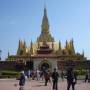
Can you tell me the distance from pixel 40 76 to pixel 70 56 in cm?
3885

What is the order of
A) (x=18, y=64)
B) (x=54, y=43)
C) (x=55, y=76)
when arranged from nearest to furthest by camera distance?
(x=55, y=76) < (x=18, y=64) < (x=54, y=43)

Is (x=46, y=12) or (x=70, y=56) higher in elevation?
(x=46, y=12)

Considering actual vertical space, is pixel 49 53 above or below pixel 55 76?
above

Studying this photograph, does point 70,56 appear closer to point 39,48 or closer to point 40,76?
point 39,48

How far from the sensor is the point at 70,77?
2008cm

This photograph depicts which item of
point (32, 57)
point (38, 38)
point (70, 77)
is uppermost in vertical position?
point (38, 38)

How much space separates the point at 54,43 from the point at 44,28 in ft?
38.9

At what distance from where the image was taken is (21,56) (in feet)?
271

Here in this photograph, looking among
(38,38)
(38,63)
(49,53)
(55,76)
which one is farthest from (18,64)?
(55,76)

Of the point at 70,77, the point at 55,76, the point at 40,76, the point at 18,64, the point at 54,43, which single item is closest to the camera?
the point at 70,77

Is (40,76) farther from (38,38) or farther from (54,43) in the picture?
(38,38)

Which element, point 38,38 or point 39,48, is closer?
point 39,48

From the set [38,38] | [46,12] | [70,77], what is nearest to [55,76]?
[70,77]

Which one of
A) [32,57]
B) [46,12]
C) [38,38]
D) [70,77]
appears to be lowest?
[70,77]
